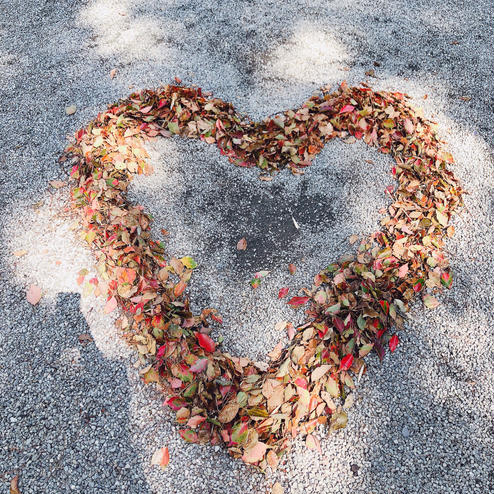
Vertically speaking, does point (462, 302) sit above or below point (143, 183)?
below

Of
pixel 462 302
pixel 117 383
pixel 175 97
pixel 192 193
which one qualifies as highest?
pixel 175 97

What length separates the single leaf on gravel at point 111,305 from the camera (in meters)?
2.73

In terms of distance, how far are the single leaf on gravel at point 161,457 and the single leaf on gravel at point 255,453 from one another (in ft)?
1.32

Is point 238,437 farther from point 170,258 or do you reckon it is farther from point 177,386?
point 170,258

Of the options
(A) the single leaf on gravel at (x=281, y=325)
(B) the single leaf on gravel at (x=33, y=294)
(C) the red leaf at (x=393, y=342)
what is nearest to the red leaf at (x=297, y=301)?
(A) the single leaf on gravel at (x=281, y=325)

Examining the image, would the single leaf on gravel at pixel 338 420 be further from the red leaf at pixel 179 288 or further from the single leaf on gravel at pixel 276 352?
the red leaf at pixel 179 288

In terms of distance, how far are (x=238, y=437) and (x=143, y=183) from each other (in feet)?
6.67

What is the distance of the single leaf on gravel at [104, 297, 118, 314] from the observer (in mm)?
2727

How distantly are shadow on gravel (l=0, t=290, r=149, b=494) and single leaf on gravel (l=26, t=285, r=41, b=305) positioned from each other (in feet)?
0.15

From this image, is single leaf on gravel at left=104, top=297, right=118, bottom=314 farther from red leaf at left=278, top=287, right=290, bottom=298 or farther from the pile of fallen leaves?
red leaf at left=278, top=287, right=290, bottom=298

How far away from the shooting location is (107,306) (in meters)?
2.73

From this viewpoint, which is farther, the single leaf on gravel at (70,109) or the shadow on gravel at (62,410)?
the single leaf on gravel at (70,109)

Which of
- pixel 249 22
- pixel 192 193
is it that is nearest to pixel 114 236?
pixel 192 193

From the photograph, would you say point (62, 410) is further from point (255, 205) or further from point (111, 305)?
point (255, 205)
